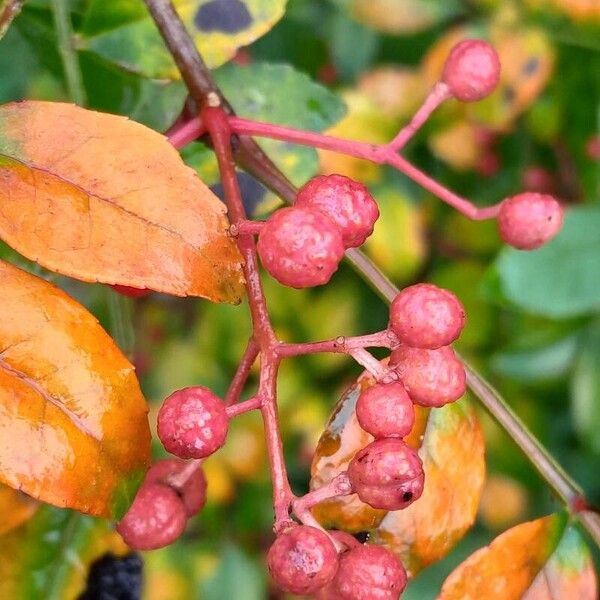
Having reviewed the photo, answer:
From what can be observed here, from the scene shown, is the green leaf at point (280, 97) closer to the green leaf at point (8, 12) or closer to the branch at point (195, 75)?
the branch at point (195, 75)

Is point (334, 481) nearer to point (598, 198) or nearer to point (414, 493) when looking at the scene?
point (414, 493)

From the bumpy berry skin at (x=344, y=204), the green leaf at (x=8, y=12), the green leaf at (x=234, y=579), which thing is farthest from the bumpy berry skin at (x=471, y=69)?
the green leaf at (x=234, y=579)

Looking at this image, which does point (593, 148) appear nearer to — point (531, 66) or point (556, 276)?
point (531, 66)

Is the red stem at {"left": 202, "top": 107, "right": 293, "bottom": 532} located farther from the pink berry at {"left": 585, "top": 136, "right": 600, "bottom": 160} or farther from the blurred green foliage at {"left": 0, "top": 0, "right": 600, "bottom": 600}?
the pink berry at {"left": 585, "top": 136, "right": 600, "bottom": 160}

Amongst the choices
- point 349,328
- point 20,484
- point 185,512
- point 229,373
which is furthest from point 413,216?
point 20,484

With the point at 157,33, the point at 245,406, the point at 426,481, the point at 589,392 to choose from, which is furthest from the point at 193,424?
the point at 589,392

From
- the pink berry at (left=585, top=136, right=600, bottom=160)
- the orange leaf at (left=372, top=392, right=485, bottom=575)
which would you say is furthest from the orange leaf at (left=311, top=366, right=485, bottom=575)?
the pink berry at (left=585, top=136, right=600, bottom=160)

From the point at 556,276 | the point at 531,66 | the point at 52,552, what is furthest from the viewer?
the point at 531,66
